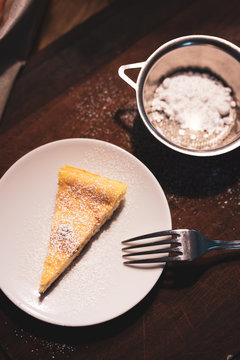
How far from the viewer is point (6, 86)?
1354 mm

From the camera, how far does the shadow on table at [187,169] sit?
126cm

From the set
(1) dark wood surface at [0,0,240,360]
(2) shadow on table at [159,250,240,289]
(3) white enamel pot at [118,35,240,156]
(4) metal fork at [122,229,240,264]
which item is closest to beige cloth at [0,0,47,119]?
(1) dark wood surface at [0,0,240,360]

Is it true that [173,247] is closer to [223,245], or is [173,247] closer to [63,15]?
[223,245]

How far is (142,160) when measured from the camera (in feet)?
4.21

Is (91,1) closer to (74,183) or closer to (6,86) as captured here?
(6,86)

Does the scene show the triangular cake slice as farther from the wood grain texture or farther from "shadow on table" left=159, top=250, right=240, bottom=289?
the wood grain texture

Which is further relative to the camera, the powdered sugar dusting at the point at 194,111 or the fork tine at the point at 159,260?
the powdered sugar dusting at the point at 194,111

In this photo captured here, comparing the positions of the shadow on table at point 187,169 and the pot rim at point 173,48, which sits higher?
the pot rim at point 173,48

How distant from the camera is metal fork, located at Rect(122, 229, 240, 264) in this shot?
1.14 meters

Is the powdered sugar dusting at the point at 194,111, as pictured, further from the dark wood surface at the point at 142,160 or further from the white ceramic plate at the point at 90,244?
the white ceramic plate at the point at 90,244

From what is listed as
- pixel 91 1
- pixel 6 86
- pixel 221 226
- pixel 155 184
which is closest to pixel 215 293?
pixel 221 226

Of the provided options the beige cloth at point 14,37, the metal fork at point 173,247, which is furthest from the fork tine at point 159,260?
the beige cloth at point 14,37

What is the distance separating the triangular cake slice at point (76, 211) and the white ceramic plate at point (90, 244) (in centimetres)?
5

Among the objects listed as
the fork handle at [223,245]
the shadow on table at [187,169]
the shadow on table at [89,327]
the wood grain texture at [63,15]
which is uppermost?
the wood grain texture at [63,15]
